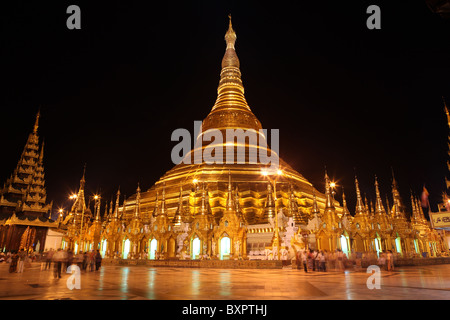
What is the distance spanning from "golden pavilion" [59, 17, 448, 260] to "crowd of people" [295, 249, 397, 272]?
3.05m

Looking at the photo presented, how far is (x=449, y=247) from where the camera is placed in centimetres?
4875

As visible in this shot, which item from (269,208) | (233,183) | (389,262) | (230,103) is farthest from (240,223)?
(230,103)

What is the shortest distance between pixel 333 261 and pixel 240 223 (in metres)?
8.82

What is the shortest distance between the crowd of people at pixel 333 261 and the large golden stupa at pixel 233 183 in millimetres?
7437

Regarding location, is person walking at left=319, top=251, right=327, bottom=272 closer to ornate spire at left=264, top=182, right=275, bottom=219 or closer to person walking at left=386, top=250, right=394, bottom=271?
person walking at left=386, top=250, right=394, bottom=271

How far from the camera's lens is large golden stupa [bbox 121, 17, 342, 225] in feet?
99.8

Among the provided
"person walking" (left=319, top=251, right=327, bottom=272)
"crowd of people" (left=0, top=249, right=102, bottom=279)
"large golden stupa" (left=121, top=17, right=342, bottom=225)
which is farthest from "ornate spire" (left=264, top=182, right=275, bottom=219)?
"crowd of people" (left=0, top=249, right=102, bottom=279)

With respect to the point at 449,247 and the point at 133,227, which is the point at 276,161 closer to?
the point at 133,227

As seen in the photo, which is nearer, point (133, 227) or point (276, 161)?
point (133, 227)

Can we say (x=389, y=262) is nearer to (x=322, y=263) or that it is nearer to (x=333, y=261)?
(x=333, y=261)

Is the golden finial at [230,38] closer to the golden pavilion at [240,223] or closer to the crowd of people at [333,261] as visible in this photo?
the golden pavilion at [240,223]
